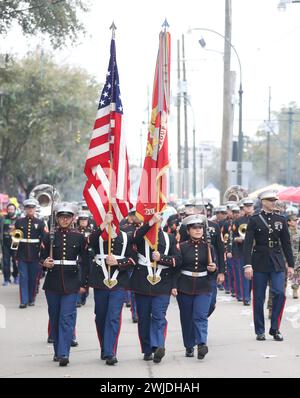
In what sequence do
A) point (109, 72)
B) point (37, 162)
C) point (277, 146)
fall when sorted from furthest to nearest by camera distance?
point (277, 146) < point (37, 162) < point (109, 72)

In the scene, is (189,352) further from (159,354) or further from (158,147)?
(158,147)

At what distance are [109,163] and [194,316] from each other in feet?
7.21

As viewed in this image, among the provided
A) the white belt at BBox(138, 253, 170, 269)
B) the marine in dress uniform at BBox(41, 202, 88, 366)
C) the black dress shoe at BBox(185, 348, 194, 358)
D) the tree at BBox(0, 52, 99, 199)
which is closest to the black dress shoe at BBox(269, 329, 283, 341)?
the black dress shoe at BBox(185, 348, 194, 358)

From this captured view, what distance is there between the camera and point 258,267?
13.7 m

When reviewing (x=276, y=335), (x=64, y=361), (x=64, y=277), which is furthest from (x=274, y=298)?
(x=64, y=361)

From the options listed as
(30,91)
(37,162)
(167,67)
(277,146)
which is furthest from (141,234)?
(277,146)

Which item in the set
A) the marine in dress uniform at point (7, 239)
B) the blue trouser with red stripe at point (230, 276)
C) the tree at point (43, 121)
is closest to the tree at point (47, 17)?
the marine in dress uniform at point (7, 239)

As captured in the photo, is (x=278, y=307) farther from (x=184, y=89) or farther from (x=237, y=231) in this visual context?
(x=184, y=89)

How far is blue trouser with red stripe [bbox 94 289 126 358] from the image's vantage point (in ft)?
38.8

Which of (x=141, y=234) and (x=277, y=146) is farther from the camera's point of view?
(x=277, y=146)

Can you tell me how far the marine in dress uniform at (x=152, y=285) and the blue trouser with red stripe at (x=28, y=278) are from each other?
268 inches

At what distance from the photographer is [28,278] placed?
741 inches

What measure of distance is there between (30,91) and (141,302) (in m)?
34.8
